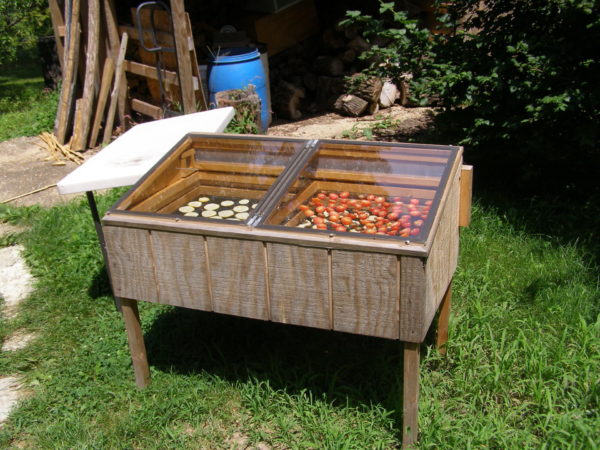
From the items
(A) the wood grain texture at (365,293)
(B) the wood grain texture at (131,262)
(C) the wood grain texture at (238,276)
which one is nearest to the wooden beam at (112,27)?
(B) the wood grain texture at (131,262)

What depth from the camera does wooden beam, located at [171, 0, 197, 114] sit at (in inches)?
246

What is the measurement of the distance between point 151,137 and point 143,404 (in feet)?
5.07

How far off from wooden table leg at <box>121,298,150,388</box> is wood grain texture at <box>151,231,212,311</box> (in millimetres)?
273

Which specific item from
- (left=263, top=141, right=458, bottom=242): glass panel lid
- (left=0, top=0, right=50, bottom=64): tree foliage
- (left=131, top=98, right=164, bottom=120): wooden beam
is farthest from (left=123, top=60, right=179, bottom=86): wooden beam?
(left=263, top=141, right=458, bottom=242): glass panel lid

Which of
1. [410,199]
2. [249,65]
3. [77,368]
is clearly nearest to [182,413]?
[77,368]

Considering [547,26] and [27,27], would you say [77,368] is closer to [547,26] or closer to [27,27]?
[547,26]

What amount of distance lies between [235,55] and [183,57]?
1141 mm

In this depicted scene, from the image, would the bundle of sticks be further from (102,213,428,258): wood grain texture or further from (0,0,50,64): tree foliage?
(102,213,428,258): wood grain texture

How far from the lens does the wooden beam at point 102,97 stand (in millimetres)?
7594

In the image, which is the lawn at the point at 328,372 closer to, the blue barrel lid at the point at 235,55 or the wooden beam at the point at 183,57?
the wooden beam at the point at 183,57

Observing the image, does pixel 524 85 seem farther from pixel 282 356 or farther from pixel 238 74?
pixel 238 74

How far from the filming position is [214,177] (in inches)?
135

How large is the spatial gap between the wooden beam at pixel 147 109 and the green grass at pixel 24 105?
1389 millimetres

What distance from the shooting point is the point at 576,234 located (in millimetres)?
4414
